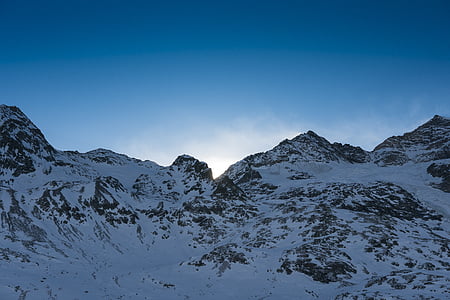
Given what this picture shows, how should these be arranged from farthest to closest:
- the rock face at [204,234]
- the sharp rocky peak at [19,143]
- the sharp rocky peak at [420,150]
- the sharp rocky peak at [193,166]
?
the sharp rocky peak at [420,150] → the sharp rocky peak at [193,166] → the sharp rocky peak at [19,143] → the rock face at [204,234]

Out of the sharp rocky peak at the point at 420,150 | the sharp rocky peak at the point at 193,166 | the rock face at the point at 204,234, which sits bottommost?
the rock face at the point at 204,234

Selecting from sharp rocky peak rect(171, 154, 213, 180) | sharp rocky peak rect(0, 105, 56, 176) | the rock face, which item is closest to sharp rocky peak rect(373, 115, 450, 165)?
the rock face

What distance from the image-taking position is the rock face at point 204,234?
32.8 m

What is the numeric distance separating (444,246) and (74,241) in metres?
57.8

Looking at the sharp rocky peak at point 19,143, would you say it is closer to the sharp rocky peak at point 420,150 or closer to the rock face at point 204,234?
the rock face at point 204,234

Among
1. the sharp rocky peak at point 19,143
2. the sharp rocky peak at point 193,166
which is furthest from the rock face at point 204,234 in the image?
the sharp rocky peak at point 193,166

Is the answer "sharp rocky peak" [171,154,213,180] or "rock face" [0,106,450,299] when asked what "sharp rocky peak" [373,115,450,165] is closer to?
"rock face" [0,106,450,299]

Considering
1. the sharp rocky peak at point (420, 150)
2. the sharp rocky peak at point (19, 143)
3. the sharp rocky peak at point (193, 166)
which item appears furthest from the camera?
the sharp rocky peak at point (420, 150)

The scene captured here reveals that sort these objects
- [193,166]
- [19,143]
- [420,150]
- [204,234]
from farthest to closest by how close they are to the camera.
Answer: [420,150] → [193,166] → [19,143] → [204,234]

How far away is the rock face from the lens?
108 feet

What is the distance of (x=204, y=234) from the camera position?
71000 mm

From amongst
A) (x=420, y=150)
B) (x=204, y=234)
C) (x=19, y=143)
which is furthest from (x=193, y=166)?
(x=420, y=150)

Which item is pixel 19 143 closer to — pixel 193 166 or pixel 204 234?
pixel 193 166

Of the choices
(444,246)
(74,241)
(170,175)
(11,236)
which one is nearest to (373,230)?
(444,246)
